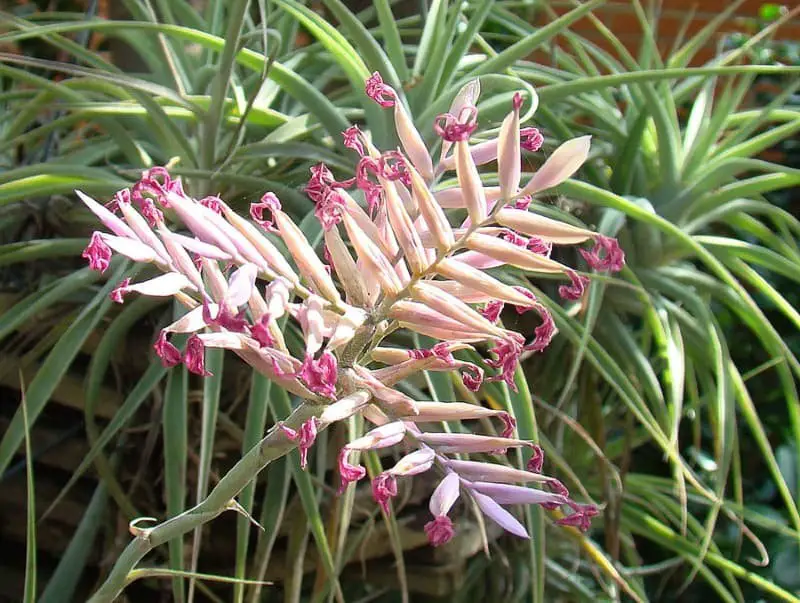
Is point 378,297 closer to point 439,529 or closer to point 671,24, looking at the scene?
point 439,529

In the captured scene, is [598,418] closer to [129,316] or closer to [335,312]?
[129,316]

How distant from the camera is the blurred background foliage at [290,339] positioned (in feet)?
1.63

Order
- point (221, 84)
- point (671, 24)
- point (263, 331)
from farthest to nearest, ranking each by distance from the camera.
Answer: point (671, 24) < point (221, 84) < point (263, 331)

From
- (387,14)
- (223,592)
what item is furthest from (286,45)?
(223,592)

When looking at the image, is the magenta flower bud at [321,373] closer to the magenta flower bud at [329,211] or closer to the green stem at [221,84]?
the magenta flower bud at [329,211]

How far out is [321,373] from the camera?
199 millimetres

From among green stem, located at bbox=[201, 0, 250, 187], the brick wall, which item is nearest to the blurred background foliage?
green stem, located at bbox=[201, 0, 250, 187]

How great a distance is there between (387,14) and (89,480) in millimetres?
404

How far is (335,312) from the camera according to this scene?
0.74 feet

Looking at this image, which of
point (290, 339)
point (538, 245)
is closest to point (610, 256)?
point (538, 245)

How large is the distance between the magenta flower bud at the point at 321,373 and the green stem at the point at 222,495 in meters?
0.02

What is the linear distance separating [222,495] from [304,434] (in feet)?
0.11

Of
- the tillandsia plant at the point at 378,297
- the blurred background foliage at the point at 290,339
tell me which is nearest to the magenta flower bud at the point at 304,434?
the tillandsia plant at the point at 378,297

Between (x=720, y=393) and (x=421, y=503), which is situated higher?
(x=720, y=393)
